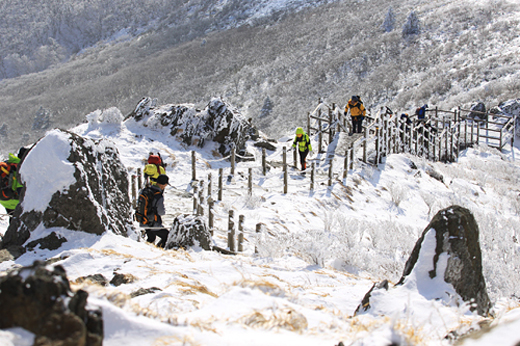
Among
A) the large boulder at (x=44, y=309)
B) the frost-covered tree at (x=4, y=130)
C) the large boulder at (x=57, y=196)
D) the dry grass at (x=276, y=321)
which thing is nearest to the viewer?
the large boulder at (x=44, y=309)

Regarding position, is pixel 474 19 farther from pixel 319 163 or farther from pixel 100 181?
pixel 100 181

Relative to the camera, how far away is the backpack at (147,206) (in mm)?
5919

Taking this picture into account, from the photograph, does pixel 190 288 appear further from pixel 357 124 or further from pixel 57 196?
pixel 357 124

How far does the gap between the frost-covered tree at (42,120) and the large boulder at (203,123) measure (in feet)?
85.1

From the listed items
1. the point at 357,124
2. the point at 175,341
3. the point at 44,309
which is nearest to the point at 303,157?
the point at 357,124

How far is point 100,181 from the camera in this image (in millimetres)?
5270

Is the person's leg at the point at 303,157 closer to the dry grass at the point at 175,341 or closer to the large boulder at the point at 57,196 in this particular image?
the large boulder at the point at 57,196

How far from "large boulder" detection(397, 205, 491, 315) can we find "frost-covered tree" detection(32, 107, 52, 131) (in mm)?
37474

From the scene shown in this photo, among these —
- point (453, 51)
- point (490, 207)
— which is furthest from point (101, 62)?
point (490, 207)

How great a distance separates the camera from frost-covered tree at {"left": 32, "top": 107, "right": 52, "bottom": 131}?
35188 mm

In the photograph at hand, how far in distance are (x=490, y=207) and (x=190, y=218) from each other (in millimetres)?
9808

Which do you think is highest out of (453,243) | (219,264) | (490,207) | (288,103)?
(288,103)

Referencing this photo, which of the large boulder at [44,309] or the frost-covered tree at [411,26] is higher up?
the frost-covered tree at [411,26]

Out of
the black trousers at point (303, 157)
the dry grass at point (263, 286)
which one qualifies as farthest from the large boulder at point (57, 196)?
the black trousers at point (303, 157)
